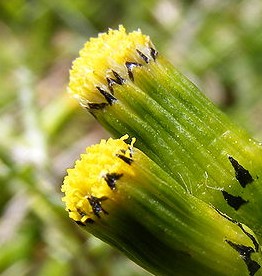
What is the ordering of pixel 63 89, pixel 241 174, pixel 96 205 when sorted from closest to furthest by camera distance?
pixel 96 205, pixel 241 174, pixel 63 89

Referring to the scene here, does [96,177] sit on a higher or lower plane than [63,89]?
lower

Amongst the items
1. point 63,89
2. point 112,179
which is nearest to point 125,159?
point 112,179

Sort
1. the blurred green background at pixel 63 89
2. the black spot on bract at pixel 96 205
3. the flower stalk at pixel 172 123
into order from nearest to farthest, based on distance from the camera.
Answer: the black spot on bract at pixel 96 205 → the flower stalk at pixel 172 123 → the blurred green background at pixel 63 89

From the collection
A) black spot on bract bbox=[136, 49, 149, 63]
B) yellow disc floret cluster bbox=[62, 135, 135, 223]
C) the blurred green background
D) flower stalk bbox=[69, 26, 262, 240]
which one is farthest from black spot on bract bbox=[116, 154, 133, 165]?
the blurred green background

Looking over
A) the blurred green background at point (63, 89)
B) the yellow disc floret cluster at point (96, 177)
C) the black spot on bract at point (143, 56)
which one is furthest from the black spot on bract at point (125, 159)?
the blurred green background at point (63, 89)

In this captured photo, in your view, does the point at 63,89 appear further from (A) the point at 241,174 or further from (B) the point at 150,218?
(B) the point at 150,218

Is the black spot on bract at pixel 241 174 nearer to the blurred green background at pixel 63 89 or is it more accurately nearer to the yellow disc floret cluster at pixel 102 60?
the yellow disc floret cluster at pixel 102 60

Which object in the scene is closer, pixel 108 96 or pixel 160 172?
pixel 160 172
